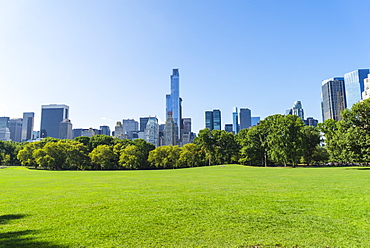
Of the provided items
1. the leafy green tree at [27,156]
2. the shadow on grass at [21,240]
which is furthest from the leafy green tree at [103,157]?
the shadow on grass at [21,240]

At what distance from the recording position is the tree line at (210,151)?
60.7m

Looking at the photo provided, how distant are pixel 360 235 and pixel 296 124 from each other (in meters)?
59.2

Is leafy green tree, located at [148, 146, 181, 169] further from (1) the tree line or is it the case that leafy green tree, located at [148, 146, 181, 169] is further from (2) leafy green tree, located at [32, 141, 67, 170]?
(2) leafy green tree, located at [32, 141, 67, 170]

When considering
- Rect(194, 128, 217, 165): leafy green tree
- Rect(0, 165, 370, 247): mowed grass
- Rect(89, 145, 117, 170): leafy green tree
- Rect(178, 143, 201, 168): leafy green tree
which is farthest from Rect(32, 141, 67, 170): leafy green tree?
Rect(0, 165, 370, 247): mowed grass

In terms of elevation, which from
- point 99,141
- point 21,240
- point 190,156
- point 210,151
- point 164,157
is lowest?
point 21,240

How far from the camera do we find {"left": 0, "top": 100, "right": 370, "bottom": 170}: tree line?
60.7m

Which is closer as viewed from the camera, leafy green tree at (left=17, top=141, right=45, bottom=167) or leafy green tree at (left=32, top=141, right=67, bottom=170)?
leafy green tree at (left=32, top=141, right=67, bottom=170)

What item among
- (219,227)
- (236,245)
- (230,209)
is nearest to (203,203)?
(230,209)

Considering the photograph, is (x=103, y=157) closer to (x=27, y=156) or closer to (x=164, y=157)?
(x=164, y=157)

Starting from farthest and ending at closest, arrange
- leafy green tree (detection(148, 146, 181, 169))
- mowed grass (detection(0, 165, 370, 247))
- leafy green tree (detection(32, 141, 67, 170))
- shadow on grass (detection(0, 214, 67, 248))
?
leafy green tree (detection(148, 146, 181, 169))
leafy green tree (detection(32, 141, 67, 170))
mowed grass (detection(0, 165, 370, 247))
shadow on grass (detection(0, 214, 67, 248))

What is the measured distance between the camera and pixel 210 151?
266 feet

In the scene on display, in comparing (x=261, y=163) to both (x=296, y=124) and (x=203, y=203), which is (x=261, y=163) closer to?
(x=296, y=124)

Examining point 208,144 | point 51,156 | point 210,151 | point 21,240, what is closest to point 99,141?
point 51,156

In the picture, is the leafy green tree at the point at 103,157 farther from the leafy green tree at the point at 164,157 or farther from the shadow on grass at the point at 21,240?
the shadow on grass at the point at 21,240
